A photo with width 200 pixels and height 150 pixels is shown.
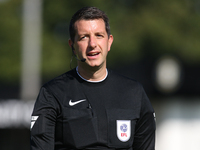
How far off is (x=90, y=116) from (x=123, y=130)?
28cm

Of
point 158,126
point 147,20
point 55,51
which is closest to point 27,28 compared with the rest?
point 55,51

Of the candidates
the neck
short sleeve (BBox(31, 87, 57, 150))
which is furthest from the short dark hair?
short sleeve (BBox(31, 87, 57, 150))

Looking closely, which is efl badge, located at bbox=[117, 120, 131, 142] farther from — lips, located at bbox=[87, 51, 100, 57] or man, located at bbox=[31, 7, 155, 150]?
lips, located at bbox=[87, 51, 100, 57]

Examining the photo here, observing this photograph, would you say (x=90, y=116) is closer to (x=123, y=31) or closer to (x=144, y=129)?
(x=144, y=129)

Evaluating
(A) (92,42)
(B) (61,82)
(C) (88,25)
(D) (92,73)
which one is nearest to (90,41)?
(A) (92,42)

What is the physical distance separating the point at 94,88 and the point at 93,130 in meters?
0.37

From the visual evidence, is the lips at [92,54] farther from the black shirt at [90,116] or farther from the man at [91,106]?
the black shirt at [90,116]

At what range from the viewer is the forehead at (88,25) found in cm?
336

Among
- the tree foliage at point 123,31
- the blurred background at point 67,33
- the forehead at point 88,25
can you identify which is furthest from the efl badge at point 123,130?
the tree foliage at point 123,31

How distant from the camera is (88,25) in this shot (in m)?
3.36

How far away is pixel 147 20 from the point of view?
27.5m

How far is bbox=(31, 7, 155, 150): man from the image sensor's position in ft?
10.5

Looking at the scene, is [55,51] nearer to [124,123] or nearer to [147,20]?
[147,20]

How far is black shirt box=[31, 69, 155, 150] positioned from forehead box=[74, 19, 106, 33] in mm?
386
